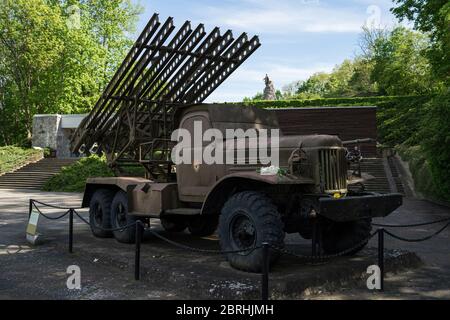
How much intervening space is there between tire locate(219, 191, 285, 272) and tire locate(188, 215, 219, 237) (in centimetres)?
297

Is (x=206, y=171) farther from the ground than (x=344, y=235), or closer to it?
farther from the ground

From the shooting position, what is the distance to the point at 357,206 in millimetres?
5996

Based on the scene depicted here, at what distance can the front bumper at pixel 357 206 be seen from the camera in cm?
570

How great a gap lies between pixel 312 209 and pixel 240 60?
371 centimetres

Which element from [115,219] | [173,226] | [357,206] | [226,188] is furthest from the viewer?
[173,226]

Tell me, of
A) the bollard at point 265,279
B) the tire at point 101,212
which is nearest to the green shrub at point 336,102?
the tire at point 101,212

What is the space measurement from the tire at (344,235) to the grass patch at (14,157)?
90.0 ft

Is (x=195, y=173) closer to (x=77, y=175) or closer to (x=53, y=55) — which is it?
(x=77, y=175)

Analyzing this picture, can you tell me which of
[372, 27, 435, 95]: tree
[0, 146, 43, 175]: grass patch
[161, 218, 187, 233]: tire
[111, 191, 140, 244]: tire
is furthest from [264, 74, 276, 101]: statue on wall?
[111, 191, 140, 244]: tire

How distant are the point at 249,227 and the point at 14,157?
29124mm

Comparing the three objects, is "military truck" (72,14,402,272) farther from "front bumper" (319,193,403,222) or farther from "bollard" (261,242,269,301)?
"bollard" (261,242,269,301)

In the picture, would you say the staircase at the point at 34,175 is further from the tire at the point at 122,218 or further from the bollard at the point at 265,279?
the bollard at the point at 265,279

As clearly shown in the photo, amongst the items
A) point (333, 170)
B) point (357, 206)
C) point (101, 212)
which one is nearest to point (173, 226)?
point (101, 212)

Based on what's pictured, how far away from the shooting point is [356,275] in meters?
6.27
